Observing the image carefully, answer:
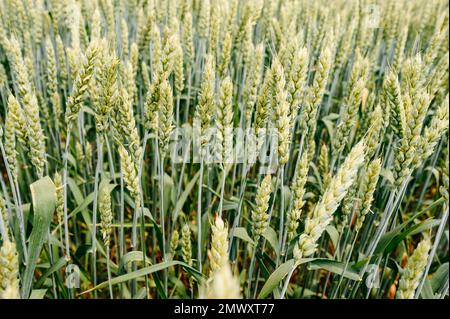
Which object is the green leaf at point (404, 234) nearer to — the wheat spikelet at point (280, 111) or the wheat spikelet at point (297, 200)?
the wheat spikelet at point (297, 200)

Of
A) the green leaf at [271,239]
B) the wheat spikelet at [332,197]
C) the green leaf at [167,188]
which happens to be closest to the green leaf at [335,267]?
the green leaf at [271,239]

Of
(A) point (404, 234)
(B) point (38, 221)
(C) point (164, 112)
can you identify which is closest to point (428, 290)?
(A) point (404, 234)

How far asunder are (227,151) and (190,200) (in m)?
1.08

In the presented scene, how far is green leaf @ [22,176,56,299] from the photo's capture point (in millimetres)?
1118

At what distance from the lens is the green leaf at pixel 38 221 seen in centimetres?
112

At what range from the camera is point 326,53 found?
130 centimetres

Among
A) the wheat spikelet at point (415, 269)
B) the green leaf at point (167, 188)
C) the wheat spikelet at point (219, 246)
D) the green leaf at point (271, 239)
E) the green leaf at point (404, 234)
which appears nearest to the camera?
the wheat spikelet at point (219, 246)

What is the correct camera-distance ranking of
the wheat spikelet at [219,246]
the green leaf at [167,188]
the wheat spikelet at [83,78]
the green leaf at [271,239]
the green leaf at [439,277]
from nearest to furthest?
the wheat spikelet at [219,246], the wheat spikelet at [83,78], the green leaf at [271,239], the green leaf at [439,277], the green leaf at [167,188]

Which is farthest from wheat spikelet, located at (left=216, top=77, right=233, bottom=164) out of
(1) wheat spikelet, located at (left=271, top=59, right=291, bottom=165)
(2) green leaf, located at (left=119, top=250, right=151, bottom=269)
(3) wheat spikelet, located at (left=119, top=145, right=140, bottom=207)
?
(2) green leaf, located at (left=119, top=250, right=151, bottom=269)

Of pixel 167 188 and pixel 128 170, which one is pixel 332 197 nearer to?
pixel 128 170

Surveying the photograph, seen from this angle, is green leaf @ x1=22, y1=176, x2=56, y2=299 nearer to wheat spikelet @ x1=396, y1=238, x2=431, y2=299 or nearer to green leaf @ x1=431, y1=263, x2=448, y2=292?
wheat spikelet @ x1=396, y1=238, x2=431, y2=299

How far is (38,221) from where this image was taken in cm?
113

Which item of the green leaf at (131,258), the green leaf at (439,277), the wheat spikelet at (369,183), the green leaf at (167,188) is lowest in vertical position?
the green leaf at (439,277)

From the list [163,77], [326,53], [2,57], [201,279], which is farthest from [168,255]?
[2,57]
